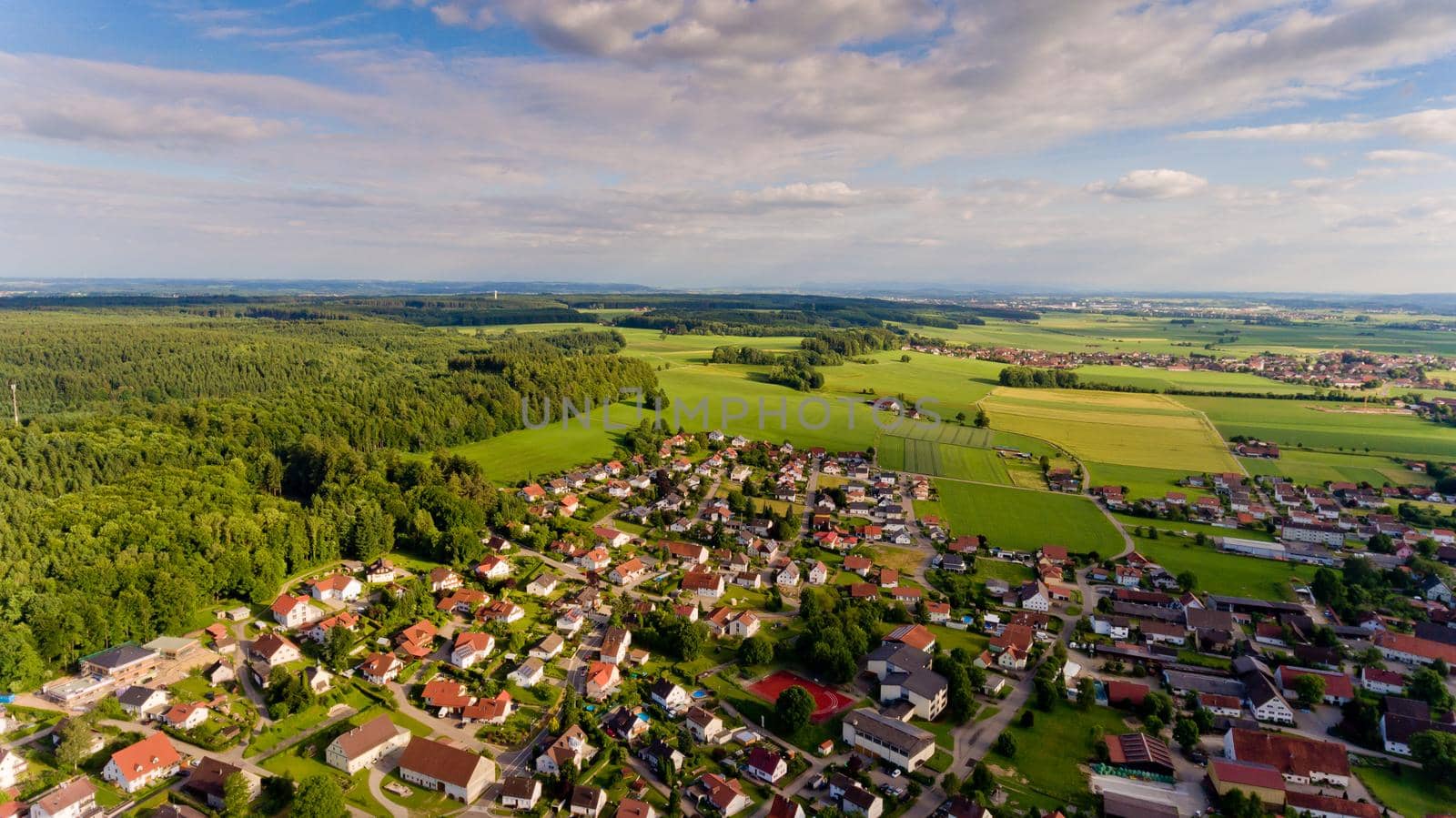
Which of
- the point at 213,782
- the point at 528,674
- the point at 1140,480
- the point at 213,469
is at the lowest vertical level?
the point at 528,674

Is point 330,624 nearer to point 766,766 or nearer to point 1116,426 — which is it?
point 766,766

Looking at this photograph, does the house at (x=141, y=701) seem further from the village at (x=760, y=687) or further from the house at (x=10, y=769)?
the house at (x=10, y=769)

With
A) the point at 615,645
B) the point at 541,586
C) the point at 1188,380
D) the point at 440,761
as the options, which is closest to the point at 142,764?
the point at 440,761

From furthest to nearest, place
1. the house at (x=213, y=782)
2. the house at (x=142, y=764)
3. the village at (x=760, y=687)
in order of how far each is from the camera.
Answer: the village at (x=760, y=687), the house at (x=142, y=764), the house at (x=213, y=782)

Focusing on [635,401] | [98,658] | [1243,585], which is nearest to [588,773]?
[98,658]

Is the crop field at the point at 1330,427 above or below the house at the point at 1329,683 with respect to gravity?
above

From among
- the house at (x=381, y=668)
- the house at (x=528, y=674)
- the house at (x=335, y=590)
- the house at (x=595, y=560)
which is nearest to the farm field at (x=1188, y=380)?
the house at (x=595, y=560)
